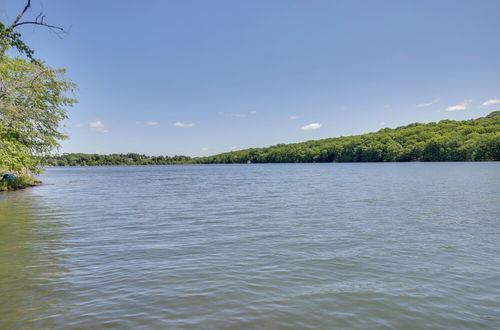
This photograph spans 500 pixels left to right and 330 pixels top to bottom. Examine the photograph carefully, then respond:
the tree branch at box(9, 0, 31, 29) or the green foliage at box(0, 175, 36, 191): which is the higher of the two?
the tree branch at box(9, 0, 31, 29)

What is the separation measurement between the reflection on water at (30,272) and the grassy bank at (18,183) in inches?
1008

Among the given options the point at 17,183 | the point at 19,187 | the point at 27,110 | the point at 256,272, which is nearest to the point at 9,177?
the point at 17,183

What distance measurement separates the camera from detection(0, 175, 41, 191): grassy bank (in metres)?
38.2

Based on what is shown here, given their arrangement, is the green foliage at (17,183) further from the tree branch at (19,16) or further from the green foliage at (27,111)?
the tree branch at (19,16)

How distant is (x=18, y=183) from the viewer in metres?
41.6

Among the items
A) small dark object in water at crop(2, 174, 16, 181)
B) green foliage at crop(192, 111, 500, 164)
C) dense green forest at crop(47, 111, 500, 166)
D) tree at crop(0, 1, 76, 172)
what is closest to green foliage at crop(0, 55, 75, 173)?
tree at crop(0, 1, 76, 172)

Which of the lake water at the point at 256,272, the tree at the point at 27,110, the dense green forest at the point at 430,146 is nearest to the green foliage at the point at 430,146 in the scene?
the dense green forest at the point at 430,146

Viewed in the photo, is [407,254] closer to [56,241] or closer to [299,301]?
[299,301]

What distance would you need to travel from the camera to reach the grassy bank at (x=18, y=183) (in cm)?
3822

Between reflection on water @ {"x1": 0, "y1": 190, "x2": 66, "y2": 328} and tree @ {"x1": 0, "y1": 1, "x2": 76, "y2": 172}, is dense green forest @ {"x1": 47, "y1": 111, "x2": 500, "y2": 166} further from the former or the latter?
reflection on water @ {"x1": 0, "y1": 190, "x2": 66, "y2": 328}

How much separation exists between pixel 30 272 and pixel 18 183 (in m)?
39.8

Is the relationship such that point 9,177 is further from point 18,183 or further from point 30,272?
point 30,272

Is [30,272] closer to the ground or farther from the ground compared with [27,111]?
closer to the ground

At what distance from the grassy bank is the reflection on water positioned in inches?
1008
